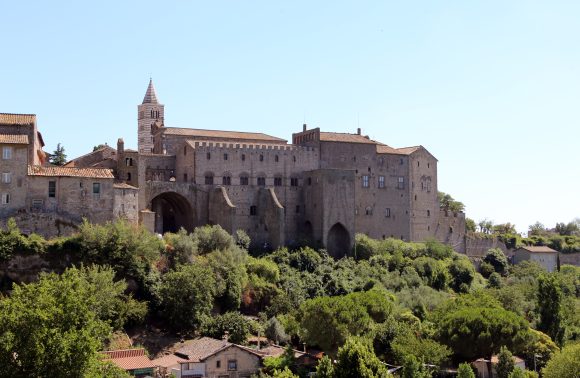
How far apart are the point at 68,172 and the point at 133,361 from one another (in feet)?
51.0

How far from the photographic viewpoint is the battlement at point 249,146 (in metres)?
67.9

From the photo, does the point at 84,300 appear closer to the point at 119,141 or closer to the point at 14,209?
the point at 14,209

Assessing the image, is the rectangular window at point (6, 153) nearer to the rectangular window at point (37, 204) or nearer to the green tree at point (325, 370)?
the rectangular window at point (37, 204)

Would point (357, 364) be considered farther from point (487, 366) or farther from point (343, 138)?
point (343, 138)

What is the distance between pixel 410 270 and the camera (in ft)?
226

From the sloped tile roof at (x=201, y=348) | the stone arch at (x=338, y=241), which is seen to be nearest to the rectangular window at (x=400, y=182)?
the stone arch at (x=338, y=241)

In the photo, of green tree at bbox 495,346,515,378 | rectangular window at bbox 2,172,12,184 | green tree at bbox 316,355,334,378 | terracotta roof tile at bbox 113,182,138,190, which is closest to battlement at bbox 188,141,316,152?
terracotta roof tile at bbox 113,182,138,190

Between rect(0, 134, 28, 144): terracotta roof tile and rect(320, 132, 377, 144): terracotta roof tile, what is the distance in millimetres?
26082

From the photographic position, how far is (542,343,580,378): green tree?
4600 cm

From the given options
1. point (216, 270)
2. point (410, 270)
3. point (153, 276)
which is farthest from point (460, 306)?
point (153, 276)

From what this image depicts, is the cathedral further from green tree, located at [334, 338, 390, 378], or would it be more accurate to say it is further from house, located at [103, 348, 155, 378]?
green tree, located at [334, 338, 390, 378]

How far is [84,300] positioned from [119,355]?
33.7 ft

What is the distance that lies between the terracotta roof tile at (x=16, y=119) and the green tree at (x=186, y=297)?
13.9m

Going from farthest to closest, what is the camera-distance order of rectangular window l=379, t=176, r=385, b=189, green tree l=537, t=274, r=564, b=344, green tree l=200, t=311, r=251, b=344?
rectangular window l=379, t=176, r=385, b=189, green tree l=537, t=274, r=564, b=344, green tree l=200, t=311, r=251, b=344
